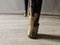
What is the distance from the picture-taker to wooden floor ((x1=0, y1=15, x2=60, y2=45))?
1.44 m

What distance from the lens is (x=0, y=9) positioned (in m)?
1.83

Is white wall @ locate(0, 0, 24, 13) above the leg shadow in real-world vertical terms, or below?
above

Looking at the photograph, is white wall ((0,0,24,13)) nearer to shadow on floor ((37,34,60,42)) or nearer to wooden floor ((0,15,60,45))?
wooden floor ((0,15,60,45))

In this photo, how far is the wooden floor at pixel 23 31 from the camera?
1441 mm

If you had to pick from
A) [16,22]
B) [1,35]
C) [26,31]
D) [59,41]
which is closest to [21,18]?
[16,22]

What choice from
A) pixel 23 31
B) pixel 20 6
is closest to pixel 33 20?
pixel 23 31

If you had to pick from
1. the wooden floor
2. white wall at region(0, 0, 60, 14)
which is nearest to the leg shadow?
the wooden floor

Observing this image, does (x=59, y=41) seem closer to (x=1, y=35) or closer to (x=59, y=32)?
(x=59, y=32)

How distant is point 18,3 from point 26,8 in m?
0.15

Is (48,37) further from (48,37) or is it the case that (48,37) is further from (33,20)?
(33,20)

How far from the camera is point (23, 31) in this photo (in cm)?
157

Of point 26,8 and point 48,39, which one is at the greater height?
point 26,8

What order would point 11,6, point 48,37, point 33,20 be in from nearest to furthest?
1. point 33,20
2. point 48,37
3. point 11,6

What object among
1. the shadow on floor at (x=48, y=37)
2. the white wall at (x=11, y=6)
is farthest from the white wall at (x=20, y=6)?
the shadow on floor at (x=48, y=37)
